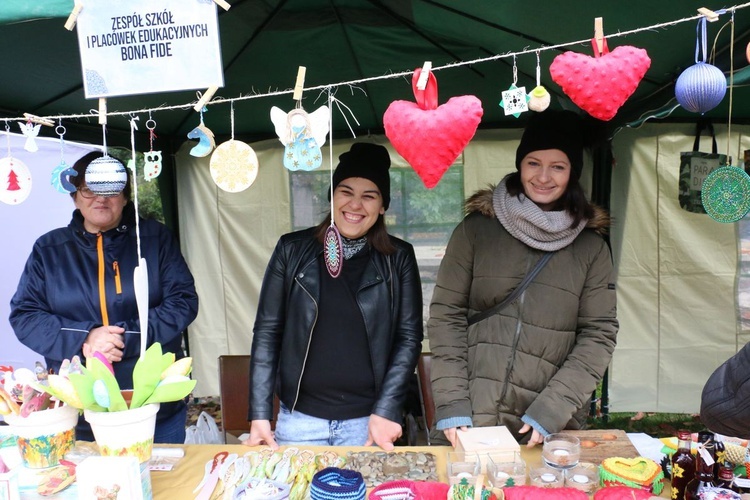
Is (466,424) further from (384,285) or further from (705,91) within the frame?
(705,91)

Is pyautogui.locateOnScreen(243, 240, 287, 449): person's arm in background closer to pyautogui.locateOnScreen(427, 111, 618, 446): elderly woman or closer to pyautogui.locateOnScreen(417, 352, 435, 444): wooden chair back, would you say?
pyautogui.locateOnScreen(427, 111, 618, 446): elderly woman

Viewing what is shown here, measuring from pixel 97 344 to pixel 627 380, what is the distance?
3.36 metres

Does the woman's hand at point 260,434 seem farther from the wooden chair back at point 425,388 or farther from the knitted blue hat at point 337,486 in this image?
the wooden chair back at point 425,388

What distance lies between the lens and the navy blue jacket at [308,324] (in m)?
1.90

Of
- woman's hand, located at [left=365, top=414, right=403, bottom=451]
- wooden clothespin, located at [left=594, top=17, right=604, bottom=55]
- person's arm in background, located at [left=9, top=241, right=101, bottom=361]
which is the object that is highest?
wooden clothespin, located at [left=594, top=17, right=604, bottom=55]

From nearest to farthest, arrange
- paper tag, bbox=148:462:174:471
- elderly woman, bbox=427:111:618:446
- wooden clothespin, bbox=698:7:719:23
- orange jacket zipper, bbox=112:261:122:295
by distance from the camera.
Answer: wooden clothespin, bbox=698:7:719:23 < paper tag, bbox=148:462:174:471 < elderly woman, bbox=427:111:618:446 < orange jacket zipper, bbox=112:261:122:295

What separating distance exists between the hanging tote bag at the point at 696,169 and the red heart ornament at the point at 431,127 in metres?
2.37

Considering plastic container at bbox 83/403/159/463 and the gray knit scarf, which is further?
the gray knit scarf

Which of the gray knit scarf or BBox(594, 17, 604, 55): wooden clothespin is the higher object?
BBox(594, 17, 604, 55): wooden clothespin

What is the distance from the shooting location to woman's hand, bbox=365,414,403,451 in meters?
1.81

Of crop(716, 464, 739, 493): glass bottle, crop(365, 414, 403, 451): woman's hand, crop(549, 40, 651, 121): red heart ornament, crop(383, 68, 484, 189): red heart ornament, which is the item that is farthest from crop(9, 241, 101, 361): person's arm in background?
crop(716, 464, 739, 493): glass bottle

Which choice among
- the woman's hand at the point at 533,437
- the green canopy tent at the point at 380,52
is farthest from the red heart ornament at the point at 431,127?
the woman's hand at the point at 533,437

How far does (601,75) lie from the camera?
122cm

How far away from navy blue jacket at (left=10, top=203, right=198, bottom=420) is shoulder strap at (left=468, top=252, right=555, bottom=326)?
1.11 m
